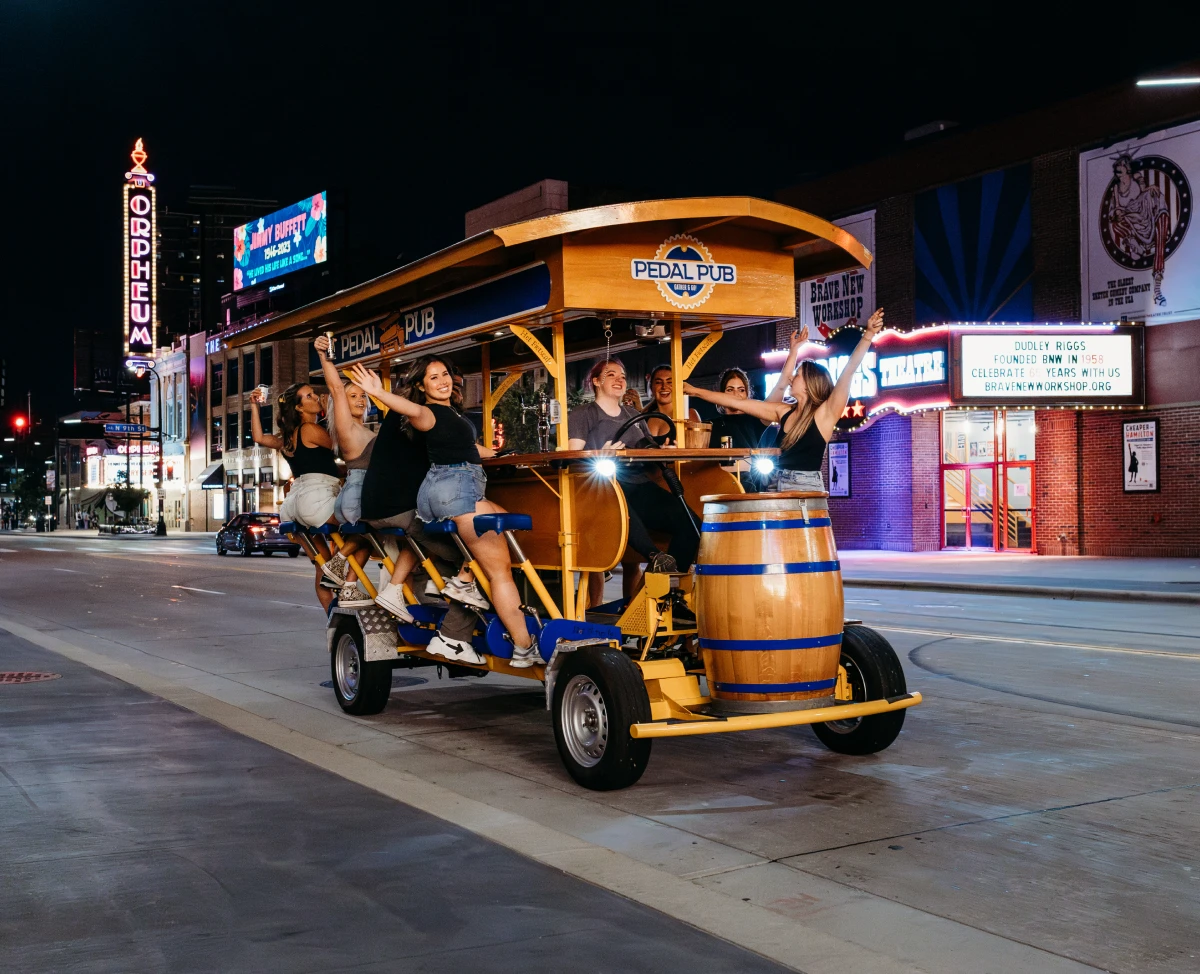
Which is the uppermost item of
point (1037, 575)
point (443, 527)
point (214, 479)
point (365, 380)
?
point (214, 479)

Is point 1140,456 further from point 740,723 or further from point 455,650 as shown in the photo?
point 740,723

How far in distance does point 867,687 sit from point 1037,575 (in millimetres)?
17187

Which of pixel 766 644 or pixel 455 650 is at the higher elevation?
pixel 766 644

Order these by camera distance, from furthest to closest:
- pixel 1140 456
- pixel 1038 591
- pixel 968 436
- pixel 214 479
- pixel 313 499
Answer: pixel 214 479 < pixel 968 436 < pixel 1140 456 < pixel 1038 591 < pixel 313 499

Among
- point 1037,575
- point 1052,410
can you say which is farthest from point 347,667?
point 1052,410

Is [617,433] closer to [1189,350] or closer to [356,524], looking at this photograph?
[356,524]

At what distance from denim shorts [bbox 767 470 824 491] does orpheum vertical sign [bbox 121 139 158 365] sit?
8328 centimetres

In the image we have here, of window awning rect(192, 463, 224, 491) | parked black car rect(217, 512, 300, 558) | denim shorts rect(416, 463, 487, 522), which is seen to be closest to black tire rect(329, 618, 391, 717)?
denim shorts rect(416, 463, 487, 522)

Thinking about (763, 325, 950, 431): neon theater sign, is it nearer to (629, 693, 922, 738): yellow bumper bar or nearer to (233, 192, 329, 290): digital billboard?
(629, 693, 922, 738): yellow bumper bar

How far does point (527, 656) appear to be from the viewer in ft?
24.0

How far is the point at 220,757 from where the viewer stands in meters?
7.50

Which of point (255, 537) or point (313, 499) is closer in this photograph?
point (313, 499)

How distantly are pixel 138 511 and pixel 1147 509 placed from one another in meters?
81.6

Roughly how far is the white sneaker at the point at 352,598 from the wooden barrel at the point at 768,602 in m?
3.35
